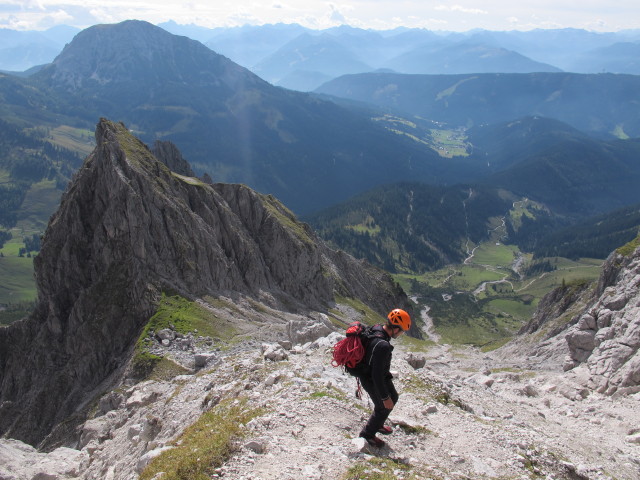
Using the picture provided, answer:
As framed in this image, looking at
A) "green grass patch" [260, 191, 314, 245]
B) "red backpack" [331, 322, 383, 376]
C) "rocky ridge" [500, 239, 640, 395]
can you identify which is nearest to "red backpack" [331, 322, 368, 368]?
"red backpack" [331, 322, 383, 376]

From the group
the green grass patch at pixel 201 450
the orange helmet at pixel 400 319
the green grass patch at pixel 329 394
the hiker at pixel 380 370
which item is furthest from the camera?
the green grass patch at pixel 329 394

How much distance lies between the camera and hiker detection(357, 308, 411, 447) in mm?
17750

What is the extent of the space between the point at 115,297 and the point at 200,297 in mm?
12226

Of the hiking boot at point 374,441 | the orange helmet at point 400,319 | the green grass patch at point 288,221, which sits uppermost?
the orange helmet at point 400,319

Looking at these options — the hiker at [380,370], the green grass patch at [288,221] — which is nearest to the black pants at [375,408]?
the hiker at [380,370]

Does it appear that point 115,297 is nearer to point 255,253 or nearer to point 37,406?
Result: point 37,406

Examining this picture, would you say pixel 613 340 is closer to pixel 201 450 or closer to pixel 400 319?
pixel 400 319

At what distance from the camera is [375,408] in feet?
61.5

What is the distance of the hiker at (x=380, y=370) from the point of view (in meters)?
17.8

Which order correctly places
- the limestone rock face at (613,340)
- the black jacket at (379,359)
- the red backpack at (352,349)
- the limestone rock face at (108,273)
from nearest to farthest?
the black jacket at (379,359) < the red backpack at (352,349) < the limestone rock face at (613,340) < the limestone rock face at (108,273)

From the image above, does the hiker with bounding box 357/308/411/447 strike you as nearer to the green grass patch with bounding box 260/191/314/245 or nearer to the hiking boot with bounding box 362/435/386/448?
the hiking boot with bounding box 362/435/386/448

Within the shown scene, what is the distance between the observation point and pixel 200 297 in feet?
237

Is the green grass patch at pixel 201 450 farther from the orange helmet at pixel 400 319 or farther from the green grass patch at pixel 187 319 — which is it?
the green grass patch at pixel 187 319

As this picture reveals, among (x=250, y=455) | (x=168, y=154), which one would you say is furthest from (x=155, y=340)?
(x=168, y=154)
